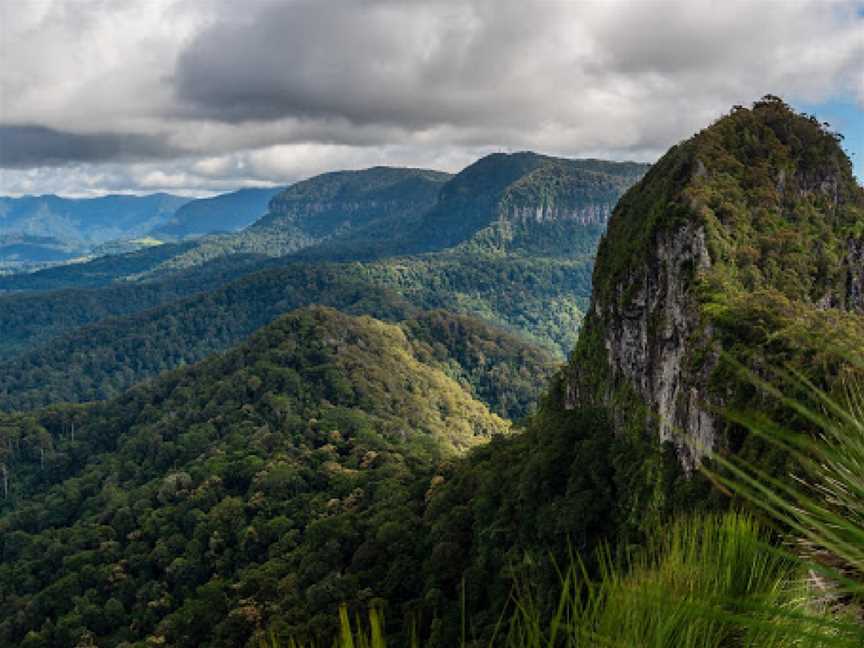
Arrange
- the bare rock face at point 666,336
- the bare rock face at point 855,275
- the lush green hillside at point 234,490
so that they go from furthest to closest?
the lush green hillside at point 234,490 < the bare rock face at point 855,275 < the bare rock face at point 666,336

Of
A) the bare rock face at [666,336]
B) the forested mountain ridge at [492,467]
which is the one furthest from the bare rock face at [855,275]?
the bare rock face at [666,336]

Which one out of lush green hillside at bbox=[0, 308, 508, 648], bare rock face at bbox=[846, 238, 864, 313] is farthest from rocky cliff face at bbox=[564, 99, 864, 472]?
lush green hillside at bbox=[0, 308, 508, 648]

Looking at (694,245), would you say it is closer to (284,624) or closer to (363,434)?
(284,624)

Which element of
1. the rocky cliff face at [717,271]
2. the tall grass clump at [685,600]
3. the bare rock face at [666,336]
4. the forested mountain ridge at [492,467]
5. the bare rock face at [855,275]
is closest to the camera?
the tall grass clump at [685,600]

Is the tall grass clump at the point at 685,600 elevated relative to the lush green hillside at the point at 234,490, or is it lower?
elevated

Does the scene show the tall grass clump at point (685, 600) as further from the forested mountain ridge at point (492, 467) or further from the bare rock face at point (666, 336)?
the bare rock face at point (666, 336)

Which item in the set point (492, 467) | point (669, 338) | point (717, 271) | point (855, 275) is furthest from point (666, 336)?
point (492, 467)
